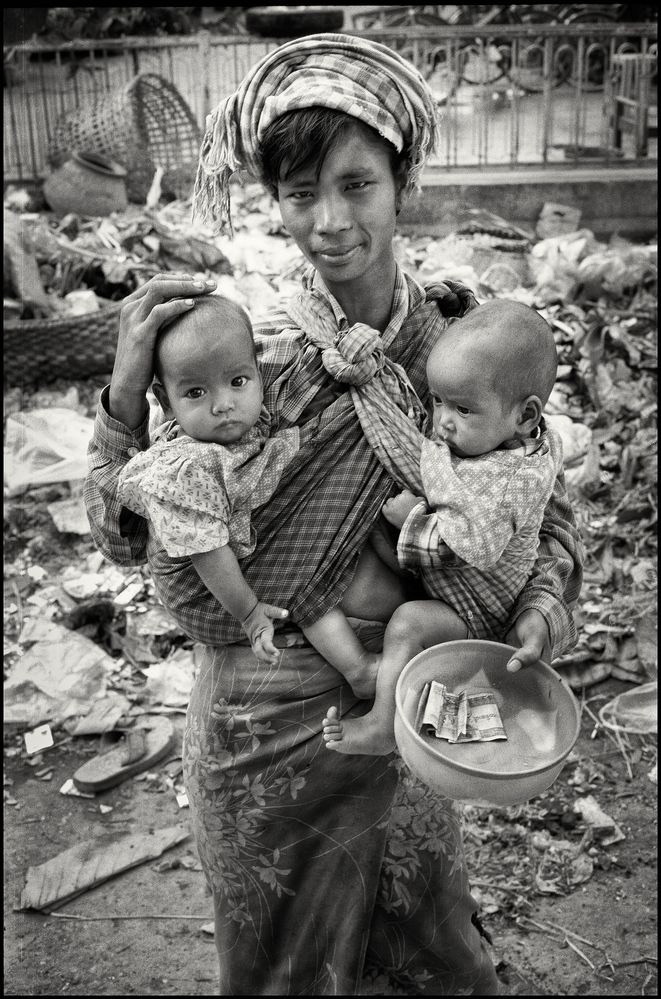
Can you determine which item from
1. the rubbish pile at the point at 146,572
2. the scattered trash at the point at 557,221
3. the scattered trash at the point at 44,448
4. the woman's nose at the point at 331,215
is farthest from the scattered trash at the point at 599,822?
the scattered trash at the point at 557,221

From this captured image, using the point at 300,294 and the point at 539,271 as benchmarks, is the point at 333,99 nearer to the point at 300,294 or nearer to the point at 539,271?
the point at 300,294

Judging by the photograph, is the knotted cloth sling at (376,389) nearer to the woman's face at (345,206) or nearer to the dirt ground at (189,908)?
the woman's face at (345,206)

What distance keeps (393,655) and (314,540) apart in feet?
0.76

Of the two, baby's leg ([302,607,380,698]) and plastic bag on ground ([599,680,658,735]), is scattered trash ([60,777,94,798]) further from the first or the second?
baby's leg ([302,607,380,698])

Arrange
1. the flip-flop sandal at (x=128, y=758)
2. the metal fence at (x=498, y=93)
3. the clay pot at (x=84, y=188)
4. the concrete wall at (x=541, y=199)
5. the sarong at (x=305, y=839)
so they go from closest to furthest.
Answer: the sarong at (x=305, y=839) → the flip-flop sandal at (x=128, y=758) → the clay pot at (x=84, y=188) → the concrete wall at (x=541, y=199) → the metal fence at (x=498, y=93)

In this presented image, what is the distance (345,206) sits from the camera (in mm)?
1747

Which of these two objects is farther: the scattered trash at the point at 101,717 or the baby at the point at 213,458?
the scattered trash at the point at 101,717

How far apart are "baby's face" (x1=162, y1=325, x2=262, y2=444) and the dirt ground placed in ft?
4.92

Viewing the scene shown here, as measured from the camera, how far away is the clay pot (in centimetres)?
867

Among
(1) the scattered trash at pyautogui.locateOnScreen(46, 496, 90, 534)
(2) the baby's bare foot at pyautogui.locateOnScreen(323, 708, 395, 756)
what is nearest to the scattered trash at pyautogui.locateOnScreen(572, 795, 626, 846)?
(2) the baby's bare foot at pyautogui.locateOnScreen(323, 708, 395, 756)

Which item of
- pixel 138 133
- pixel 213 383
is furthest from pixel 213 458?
pixel 138 133

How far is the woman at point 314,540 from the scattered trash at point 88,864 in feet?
3.61

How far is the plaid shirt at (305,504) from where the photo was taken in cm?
181

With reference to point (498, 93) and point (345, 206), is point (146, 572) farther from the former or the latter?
point (498, 93)
